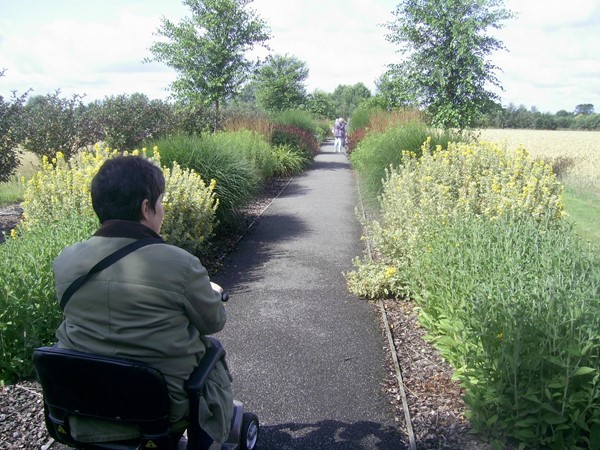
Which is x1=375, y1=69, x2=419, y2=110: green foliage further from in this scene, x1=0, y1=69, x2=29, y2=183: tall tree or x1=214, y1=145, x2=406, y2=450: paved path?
x1=0, y1=69, x2=29, y2=183: tall tree

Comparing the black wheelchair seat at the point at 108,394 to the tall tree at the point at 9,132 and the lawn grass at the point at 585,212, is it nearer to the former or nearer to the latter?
the lawn grass at the point at 585,212

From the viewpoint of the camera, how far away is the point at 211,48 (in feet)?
55.7

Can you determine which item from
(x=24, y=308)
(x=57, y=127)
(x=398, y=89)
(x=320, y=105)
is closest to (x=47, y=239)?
(x=24, y=308)

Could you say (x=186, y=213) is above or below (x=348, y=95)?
below

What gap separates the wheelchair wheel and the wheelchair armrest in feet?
2.26

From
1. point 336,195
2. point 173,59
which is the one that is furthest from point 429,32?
point 173,59

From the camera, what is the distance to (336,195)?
14.1m

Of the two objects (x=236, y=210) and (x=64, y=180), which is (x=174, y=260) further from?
(x=236, y=210)

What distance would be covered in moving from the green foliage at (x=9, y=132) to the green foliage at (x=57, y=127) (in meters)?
1.49

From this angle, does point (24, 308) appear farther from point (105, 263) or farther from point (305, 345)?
point (305, 345)

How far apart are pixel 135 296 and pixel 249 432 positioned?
57.3 inches

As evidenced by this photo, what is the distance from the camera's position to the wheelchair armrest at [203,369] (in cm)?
225

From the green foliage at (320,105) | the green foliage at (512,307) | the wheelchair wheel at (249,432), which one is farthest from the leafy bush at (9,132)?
the green foliage at (320,105)

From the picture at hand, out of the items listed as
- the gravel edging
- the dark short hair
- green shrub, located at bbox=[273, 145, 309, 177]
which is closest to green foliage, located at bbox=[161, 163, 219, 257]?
the gravel edging
